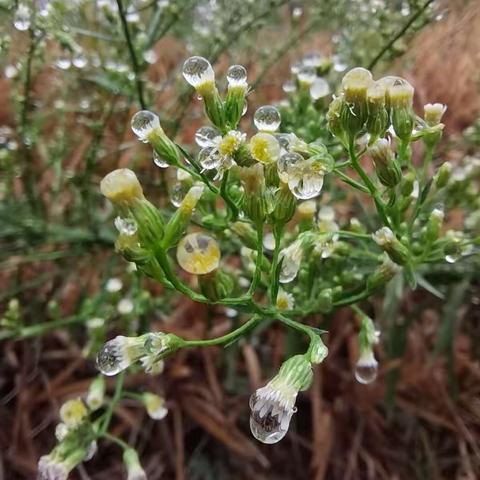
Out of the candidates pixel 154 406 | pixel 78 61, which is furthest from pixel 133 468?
pixel 78 61

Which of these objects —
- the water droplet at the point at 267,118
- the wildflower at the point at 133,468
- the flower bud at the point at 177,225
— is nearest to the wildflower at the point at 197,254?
the flower bud at the point at 177,225

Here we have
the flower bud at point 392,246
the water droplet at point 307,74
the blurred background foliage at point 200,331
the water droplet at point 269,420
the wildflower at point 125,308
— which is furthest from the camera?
the blurred background foliage at point 200,331

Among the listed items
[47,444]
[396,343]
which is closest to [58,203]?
[47,444]

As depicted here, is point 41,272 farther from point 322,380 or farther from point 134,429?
point 322,380

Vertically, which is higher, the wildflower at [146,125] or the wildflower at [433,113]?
the wildflower at [146,125]

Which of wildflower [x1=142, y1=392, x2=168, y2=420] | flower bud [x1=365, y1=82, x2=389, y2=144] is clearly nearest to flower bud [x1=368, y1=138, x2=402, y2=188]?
flower bud [x1=365, y1=82, x2=389, y2=144]

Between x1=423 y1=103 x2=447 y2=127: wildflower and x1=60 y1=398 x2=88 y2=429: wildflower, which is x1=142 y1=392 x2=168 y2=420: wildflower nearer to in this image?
x1=60 y1=398 x2=88 y2=429: wildflower

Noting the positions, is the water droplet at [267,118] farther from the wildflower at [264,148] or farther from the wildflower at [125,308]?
the wildflower at [125,308]
